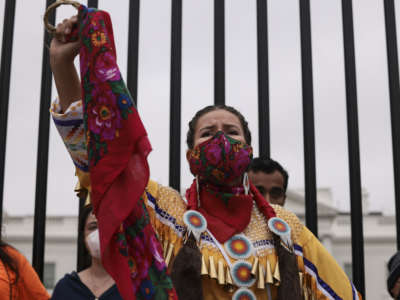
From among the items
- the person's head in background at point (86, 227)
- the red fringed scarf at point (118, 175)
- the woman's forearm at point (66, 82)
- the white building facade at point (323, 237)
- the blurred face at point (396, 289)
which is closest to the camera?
the red fringed scarf at point (118, 175)

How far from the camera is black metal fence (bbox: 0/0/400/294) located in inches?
117

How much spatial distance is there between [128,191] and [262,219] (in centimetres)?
103

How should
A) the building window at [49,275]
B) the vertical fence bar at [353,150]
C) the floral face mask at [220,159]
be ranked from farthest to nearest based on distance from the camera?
the building window at [49,275]
the vertical fence bar at [353,150]
the floral face mask at [220,159]

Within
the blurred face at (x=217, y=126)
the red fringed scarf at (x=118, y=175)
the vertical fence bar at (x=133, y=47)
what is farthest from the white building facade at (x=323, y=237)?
the red fringed scarf at (x=118, y=175)

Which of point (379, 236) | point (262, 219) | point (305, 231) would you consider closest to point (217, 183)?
point (262, 219)

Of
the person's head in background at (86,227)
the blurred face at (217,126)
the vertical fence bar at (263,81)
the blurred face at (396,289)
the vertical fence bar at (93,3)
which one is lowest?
the blurred face at (396,289)

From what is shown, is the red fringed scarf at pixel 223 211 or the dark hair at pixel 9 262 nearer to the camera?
the red fringed scarf at pixel 223 211

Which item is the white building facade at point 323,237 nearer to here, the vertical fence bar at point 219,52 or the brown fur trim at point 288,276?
the vertical fence bar at point 219,52

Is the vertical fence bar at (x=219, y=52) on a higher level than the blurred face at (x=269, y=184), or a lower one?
higher

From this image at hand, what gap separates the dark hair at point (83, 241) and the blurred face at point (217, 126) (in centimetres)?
68

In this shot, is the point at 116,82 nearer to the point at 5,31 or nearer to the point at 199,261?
the point at 199,261

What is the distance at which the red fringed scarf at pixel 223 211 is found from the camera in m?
2.17

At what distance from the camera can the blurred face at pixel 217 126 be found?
7.47 feet

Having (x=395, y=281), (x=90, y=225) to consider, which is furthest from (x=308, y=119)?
(x=90, y=225)
